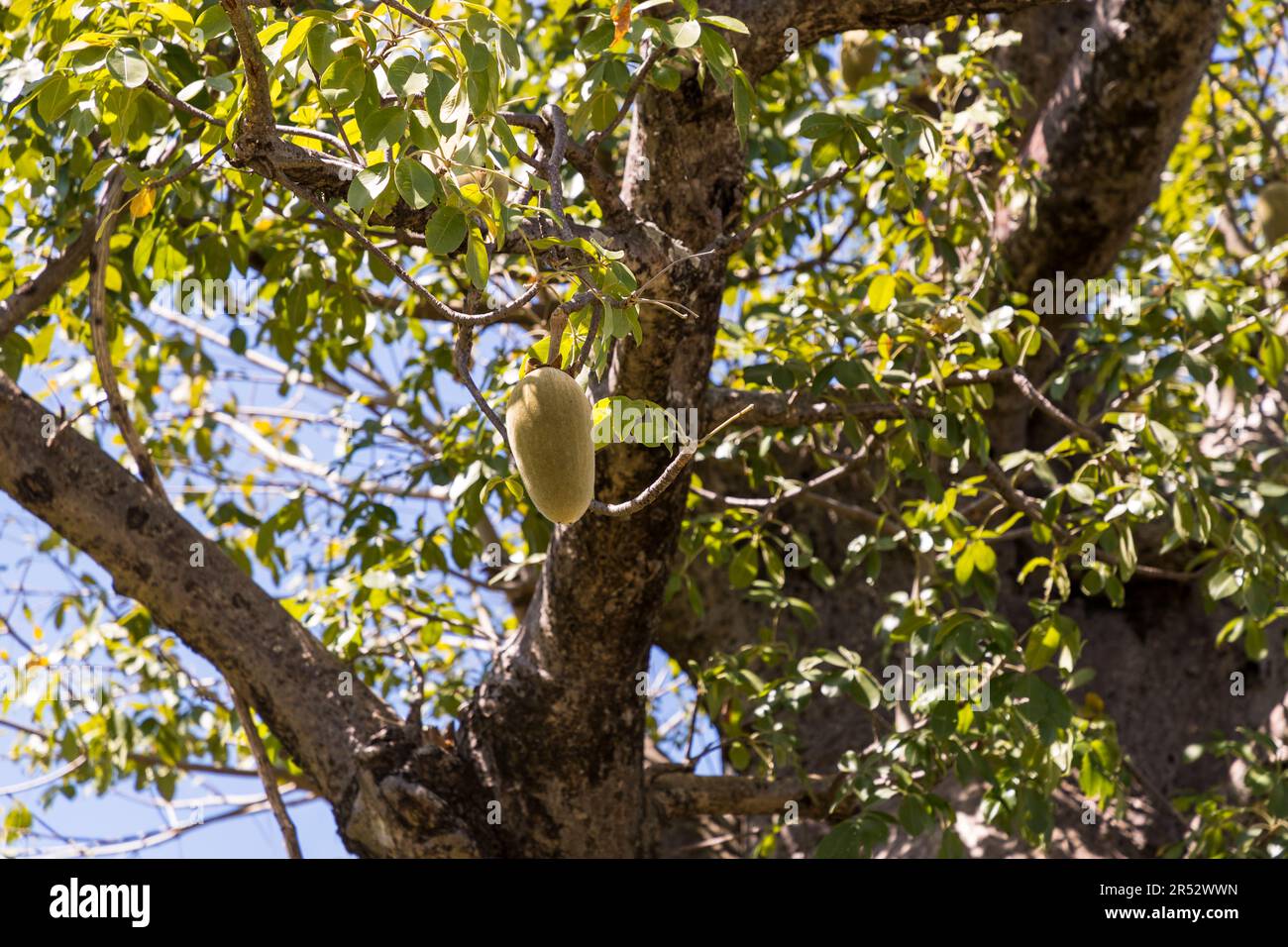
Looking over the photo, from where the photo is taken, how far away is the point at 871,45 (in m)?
3.72

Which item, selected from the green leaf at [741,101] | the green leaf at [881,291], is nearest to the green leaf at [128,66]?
the green leaf at [741,101]

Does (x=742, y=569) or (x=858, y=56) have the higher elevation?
(x=858, y=56)

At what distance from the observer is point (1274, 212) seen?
4027 mm

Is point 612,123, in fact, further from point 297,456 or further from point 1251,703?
point 297,456

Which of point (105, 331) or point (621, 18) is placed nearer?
point (621, 18)

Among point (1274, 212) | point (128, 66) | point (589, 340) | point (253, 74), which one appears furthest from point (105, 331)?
point (1274, 212)

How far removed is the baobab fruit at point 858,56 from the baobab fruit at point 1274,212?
1292 millimetres

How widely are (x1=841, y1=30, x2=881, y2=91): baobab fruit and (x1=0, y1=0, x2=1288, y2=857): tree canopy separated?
0.5 inches

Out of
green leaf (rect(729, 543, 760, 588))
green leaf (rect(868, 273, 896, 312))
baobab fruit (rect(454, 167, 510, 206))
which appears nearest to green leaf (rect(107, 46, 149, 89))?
baobab fruit (rect(454, 167, 510, 206))

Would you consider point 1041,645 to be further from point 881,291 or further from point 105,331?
point 105,331

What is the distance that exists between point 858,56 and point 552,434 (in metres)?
2.47

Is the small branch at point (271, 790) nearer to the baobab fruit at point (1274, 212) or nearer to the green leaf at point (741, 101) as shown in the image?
the green leaf at point (741, 101)

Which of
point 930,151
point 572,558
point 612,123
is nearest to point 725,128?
point 612,123

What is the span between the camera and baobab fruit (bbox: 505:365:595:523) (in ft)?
5.29
